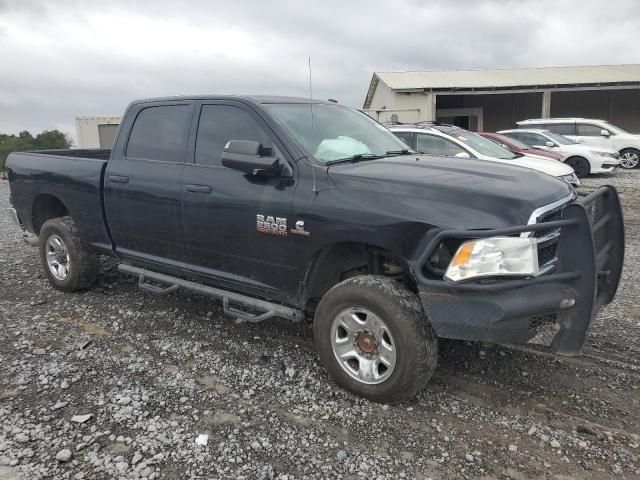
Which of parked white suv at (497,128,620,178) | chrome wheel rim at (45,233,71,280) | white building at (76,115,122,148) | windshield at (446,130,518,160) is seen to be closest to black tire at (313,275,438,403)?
chrome wheel rim at (45,233,71,280)

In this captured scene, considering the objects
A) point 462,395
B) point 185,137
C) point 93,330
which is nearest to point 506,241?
point 462,395

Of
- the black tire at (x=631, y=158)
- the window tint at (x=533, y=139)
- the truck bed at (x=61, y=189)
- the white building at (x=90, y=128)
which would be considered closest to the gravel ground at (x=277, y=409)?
the truck bed at (x=61, y=189)

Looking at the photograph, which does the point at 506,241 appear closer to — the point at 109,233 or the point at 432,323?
the point at 432,323

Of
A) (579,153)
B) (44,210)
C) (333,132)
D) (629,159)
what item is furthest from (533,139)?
(44,210)

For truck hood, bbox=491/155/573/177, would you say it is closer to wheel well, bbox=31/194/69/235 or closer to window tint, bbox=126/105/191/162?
window tint, bbox=126/105/191/162

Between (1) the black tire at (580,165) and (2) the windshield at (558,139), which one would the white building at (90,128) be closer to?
(2) the windshield at (558,139)

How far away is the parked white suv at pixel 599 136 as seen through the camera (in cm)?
1719

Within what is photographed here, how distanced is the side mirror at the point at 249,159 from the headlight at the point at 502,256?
1.45 meters

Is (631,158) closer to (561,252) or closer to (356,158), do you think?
(356,158)

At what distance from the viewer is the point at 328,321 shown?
350 centimetres

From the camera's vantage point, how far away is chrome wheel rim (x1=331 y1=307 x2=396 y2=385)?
3318mm

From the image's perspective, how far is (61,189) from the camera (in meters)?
5.49

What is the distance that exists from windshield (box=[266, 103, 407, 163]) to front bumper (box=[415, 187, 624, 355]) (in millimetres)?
1291

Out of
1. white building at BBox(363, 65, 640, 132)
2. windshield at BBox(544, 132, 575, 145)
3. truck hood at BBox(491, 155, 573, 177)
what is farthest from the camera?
white building at BBox(363, 65, 640, 132)
